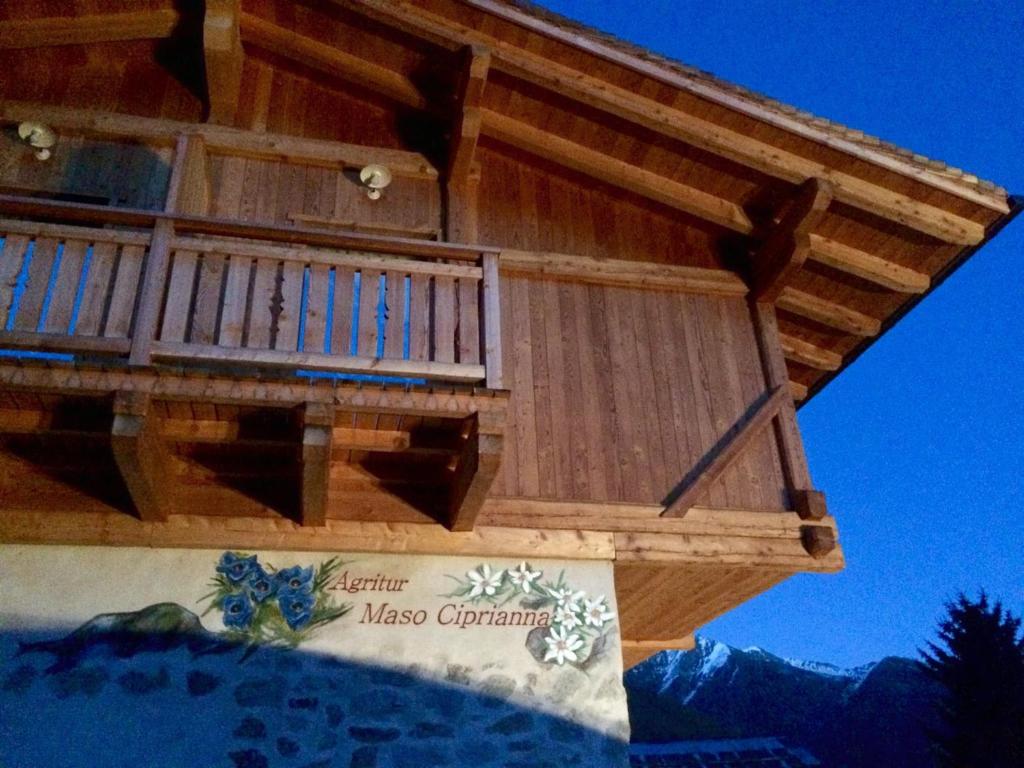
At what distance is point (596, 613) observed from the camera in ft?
20.2

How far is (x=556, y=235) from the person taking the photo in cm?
820

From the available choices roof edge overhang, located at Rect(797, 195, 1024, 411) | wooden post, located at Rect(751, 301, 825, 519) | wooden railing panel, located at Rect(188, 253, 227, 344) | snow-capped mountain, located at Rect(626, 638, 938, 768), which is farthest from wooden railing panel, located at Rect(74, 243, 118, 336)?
snow-capped mountain, located at Rect(626, 638, 938, 768)

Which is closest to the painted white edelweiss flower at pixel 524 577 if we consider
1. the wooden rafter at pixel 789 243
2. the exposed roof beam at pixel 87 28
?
the wooden rafter at pixel 789 243

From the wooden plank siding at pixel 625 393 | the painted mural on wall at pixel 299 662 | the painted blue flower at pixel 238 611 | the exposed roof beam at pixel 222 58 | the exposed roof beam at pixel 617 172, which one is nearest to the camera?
the painted mural on wall at pixel 299 662

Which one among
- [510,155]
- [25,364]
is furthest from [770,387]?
[25,364]

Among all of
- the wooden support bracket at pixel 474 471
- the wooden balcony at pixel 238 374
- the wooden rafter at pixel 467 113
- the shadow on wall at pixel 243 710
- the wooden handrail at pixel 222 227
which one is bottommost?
the shadow on wall at pixel 243 710

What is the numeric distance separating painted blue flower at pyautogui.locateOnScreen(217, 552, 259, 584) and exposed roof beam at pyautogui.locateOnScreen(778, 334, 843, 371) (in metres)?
5.72

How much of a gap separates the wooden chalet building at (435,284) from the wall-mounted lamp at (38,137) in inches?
4.4

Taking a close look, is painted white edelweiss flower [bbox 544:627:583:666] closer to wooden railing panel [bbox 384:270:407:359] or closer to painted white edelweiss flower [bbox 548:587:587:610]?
painted white edelweiss flower [bbox 548:587:587:610]

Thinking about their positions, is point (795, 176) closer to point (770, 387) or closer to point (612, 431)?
point (770, 387)

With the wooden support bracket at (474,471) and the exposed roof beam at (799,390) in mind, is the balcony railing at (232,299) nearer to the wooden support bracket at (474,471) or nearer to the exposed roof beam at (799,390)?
the wooden support bracket at (474,471)

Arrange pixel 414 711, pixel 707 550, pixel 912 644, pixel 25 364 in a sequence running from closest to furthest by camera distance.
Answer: pixel 25 364, pixel 414 711, pixel 707 550, pixel 912 644

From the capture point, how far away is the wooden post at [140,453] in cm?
514

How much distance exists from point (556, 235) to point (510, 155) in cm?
96
